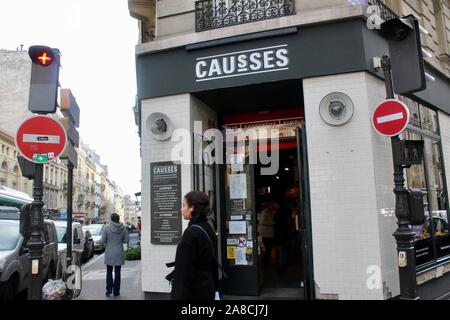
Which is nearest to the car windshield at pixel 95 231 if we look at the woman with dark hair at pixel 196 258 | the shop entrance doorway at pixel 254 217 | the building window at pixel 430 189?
the shop entrance doorway at pixel 254 217

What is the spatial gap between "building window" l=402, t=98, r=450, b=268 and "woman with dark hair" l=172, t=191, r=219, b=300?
5.60 metres

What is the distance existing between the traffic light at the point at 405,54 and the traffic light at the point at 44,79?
175 inches

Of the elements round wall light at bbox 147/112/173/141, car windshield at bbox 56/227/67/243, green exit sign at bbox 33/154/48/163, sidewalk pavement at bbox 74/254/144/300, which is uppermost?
round wall light at bbox 147/112/173/141

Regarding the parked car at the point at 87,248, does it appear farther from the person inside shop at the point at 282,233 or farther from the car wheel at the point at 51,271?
the person inside shop at the point at 282,233

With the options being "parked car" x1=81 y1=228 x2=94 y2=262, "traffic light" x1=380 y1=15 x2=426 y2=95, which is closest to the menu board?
"traffic light" x1=380 y1=15 x2=426 y2=95

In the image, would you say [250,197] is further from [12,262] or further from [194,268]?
[194,268]

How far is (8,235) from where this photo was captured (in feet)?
28.6

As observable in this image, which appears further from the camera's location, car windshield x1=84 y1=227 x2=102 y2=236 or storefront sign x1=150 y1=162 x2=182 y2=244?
car windshield x1=84 y1=227 x2=102 y2=236

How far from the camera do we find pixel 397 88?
5.77 meters

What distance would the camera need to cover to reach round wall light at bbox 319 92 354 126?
7.16 meters

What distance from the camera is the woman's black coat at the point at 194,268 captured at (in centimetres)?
386

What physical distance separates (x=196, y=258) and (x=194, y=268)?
0.09 m

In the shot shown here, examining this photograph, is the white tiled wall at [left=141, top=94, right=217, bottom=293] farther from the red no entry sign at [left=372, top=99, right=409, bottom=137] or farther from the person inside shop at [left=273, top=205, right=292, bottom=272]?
the red no entry sign at [left=372, top=99, right=409, bottom=137]
